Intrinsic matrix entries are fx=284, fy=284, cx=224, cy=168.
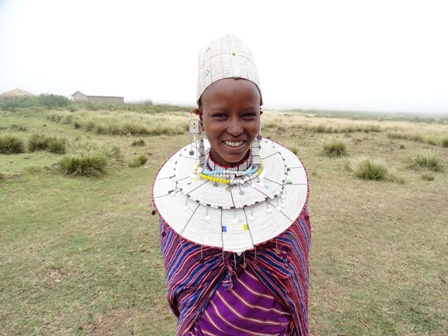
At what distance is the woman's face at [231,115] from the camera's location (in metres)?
1.24

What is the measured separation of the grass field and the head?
250cm

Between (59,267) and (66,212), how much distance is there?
6.49ft

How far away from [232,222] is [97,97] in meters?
72.6

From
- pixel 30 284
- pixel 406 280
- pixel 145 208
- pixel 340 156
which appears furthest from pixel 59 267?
pixel 340 156

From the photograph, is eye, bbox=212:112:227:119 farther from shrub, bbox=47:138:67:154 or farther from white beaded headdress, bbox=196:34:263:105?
shrub, bbox=47:138:67:154

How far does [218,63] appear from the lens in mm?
1314

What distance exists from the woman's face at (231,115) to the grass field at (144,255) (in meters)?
2.48

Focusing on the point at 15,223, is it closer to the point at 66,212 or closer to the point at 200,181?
the point at 66,212

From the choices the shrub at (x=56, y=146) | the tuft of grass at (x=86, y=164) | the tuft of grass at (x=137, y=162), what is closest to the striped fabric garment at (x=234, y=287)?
the tuft of grass at (x=86, y=164)

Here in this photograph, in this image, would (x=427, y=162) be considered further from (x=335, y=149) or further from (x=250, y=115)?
(x=250, y=115)

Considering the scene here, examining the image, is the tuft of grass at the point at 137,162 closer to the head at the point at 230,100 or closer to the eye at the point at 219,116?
the head at the point at 230,100

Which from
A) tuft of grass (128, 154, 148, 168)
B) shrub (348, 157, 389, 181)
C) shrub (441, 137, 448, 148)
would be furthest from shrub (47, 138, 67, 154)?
shrub (441, 137, 448, 148)

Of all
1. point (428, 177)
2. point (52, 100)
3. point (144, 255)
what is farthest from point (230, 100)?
point (52, 100)

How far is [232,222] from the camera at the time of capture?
1.21m
